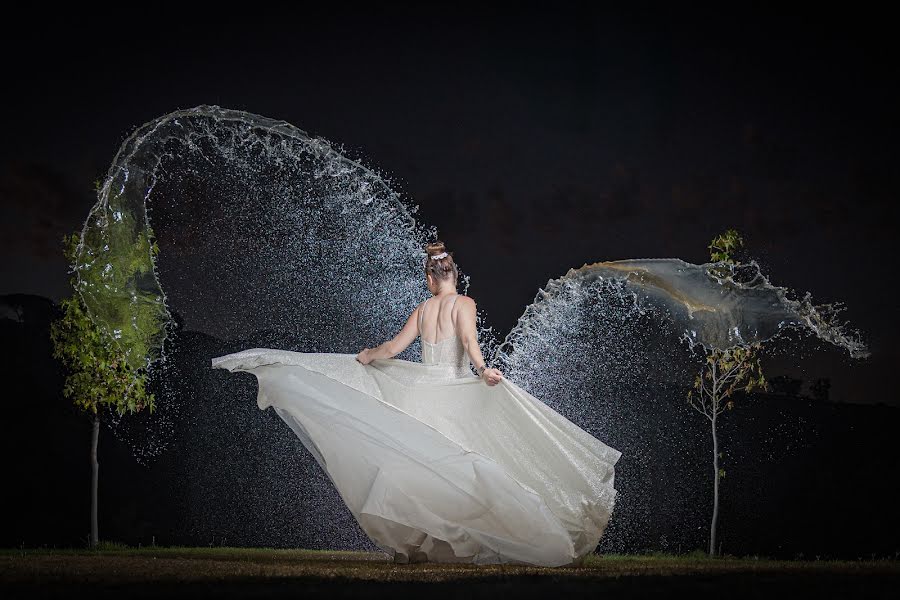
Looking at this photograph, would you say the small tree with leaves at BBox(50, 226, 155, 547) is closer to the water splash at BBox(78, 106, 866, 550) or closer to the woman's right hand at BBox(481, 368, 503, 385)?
the water splash at BBox(78, 106, 866, 550)

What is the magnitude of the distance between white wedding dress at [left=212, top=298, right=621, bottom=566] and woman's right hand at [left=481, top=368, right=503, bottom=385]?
135 mm

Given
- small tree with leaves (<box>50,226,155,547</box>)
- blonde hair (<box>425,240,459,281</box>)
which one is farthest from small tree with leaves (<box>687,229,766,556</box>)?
small tree with leaves (<box>50,226,155,547</box>)

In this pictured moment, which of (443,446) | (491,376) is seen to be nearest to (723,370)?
(491,376)

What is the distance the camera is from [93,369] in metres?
11.3

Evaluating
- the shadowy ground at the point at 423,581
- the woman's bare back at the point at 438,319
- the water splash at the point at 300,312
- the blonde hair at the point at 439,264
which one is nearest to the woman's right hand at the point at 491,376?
the woman's bare back at the point at 438,319

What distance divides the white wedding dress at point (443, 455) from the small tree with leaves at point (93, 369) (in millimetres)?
4248

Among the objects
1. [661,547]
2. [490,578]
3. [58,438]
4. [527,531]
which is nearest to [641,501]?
[661,547]

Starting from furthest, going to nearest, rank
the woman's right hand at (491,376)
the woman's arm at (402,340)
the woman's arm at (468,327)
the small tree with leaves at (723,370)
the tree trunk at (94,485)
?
the small tree with leaves at (723,370) < the tree trunk at (94,485) < the woman's arm at (402,340) < the woman's arm at (468,327) < the woman's right hand at (491,376)

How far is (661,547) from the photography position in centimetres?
1322

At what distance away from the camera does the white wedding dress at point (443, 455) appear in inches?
269

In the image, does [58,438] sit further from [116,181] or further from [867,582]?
[867,582]

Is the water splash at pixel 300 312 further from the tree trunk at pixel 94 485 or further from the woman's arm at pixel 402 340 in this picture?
the woman's arm at pixel 402 340

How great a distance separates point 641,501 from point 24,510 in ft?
30.6

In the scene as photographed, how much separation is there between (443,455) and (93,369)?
20.5 feet
